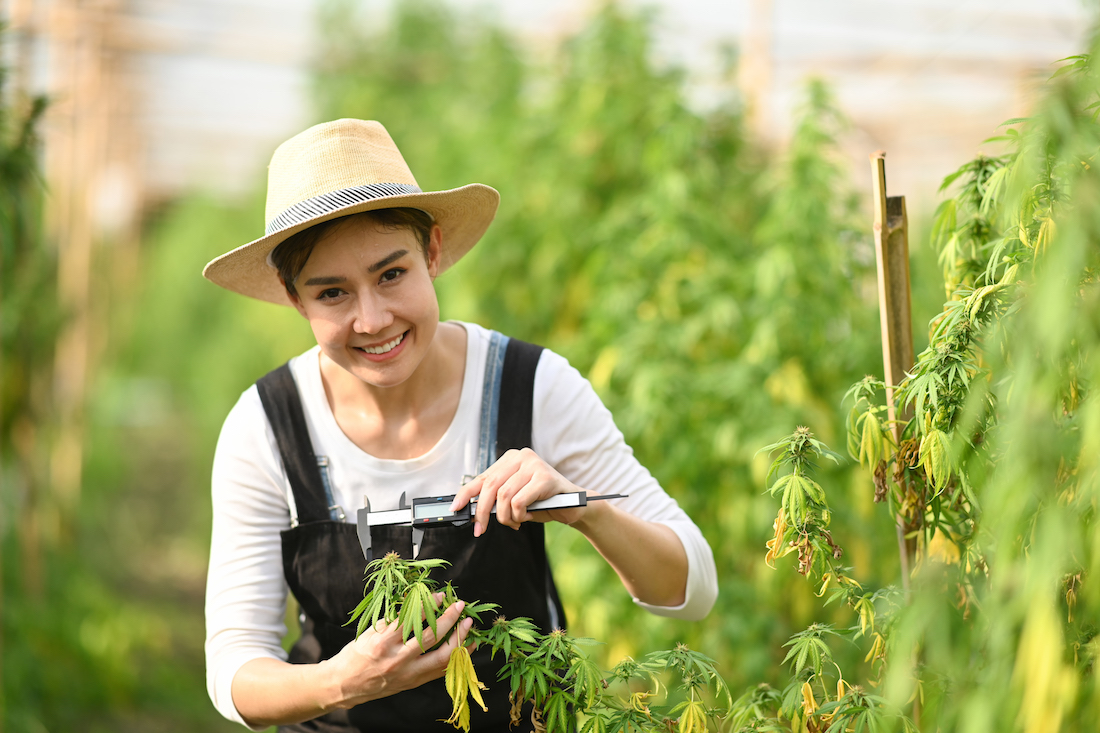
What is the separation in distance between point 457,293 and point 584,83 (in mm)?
1104

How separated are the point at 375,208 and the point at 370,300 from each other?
15 centimetres

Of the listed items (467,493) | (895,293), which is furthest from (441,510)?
(895,293)

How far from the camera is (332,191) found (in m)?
1.57

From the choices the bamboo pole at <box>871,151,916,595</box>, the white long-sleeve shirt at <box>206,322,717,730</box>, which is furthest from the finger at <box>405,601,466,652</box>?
the bamboo pole at <box>871,151,916,595</box>

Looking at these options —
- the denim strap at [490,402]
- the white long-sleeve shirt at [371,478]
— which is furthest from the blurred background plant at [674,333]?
the denim strap at [490,402]

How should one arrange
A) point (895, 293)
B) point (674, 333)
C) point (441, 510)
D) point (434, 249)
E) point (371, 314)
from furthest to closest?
point (674, 333)
point (434, 249)
point (895, 293)
point (371, 314)
point (441, 510)

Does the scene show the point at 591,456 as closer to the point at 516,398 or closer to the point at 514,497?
the point at 516,398

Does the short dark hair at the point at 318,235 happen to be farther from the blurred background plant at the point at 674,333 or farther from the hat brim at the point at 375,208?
the blurred background plant at the point at 674,333

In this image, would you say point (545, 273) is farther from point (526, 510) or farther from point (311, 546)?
point (526, 510)

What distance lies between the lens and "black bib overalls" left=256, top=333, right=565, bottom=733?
164 centimetres

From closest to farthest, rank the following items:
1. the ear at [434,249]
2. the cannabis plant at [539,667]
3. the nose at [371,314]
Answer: the cannabis plant at [539,667], the nose at [371,314], the ear at [434,249]

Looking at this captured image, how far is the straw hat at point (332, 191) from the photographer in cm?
155

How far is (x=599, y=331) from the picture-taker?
3512 millimetres

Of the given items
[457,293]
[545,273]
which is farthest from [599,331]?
[457,293]
